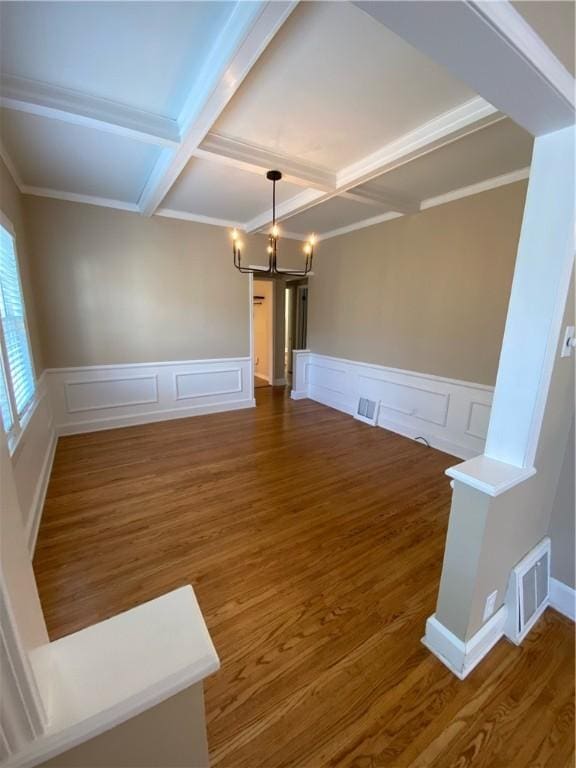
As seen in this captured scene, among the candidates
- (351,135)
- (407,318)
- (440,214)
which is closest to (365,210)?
(440,214)

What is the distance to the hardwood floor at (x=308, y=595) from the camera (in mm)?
1193

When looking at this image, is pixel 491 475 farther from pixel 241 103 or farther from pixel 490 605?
pixel 241 103

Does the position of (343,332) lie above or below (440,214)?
below

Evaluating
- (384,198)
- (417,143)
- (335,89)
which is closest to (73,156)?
(335,89)

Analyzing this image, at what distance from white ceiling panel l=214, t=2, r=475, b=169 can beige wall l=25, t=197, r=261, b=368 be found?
2.20m

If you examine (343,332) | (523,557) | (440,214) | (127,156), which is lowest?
(523,557)

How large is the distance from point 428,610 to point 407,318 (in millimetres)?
2986

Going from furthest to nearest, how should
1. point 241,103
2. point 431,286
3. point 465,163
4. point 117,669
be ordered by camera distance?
point 431,286 < point 465,163 < point 241,103 < point 117,669

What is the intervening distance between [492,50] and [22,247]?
384 cm

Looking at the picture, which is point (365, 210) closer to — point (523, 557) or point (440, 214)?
point (440, 214)

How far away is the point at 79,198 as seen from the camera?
352 cm

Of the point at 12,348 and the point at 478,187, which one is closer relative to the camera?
the point at 12,348

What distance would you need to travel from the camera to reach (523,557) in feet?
5.20

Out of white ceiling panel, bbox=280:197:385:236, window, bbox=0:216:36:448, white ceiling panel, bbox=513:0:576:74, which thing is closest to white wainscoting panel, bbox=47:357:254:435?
window, bbox=0:216:36:448
